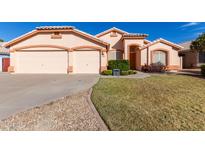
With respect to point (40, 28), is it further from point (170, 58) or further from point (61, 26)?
point (170, 58)

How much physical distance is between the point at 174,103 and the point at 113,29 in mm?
18426

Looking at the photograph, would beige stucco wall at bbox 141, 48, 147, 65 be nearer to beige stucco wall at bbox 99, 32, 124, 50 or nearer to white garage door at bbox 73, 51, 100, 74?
beige stucco wall at bbox 99, 32, 124, 50

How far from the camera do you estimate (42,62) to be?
15.9 meters

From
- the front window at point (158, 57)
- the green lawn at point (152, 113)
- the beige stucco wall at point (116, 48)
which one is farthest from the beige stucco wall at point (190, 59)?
the green lawn at point (152, 113)

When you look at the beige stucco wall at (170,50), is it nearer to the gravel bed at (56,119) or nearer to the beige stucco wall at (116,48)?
the beige stucco wall at (116,48)

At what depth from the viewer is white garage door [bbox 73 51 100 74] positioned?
15672mm

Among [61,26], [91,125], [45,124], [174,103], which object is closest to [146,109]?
[174,103]

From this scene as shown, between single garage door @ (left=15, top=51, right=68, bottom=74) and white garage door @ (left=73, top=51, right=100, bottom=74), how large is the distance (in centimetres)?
122

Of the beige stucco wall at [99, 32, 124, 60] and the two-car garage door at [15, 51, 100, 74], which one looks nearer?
the two-car garage door at [15, 51, 100, 74]

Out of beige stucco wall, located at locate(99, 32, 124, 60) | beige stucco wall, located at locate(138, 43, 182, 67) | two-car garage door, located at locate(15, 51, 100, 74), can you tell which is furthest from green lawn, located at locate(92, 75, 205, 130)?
beige stucco wall, located at locate(99, 32, 124, 60)

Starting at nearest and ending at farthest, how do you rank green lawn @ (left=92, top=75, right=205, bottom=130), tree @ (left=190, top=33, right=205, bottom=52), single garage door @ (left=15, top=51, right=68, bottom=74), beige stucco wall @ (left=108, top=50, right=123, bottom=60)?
green lawn @ (left=92, top=75, right=205, bottom=130) < tree @ (left=190, top=33, right=205, bottom=52) < single garage door @ (left=15, top=51, right=68, bottom=74) < beige stucco wall @ (left=108, top=50, right=123, bottom=60)

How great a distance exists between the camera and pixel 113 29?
2162 centimetres

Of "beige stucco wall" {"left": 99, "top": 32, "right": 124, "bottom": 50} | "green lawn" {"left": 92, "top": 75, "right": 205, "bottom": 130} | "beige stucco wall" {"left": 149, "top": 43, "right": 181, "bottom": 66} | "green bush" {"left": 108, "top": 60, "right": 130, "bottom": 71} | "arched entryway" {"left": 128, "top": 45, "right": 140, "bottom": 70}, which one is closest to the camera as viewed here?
"green lawn" {"left": 92, "top": 75, "right": 205, "bottom": 130}

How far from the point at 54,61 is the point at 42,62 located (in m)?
1.33
